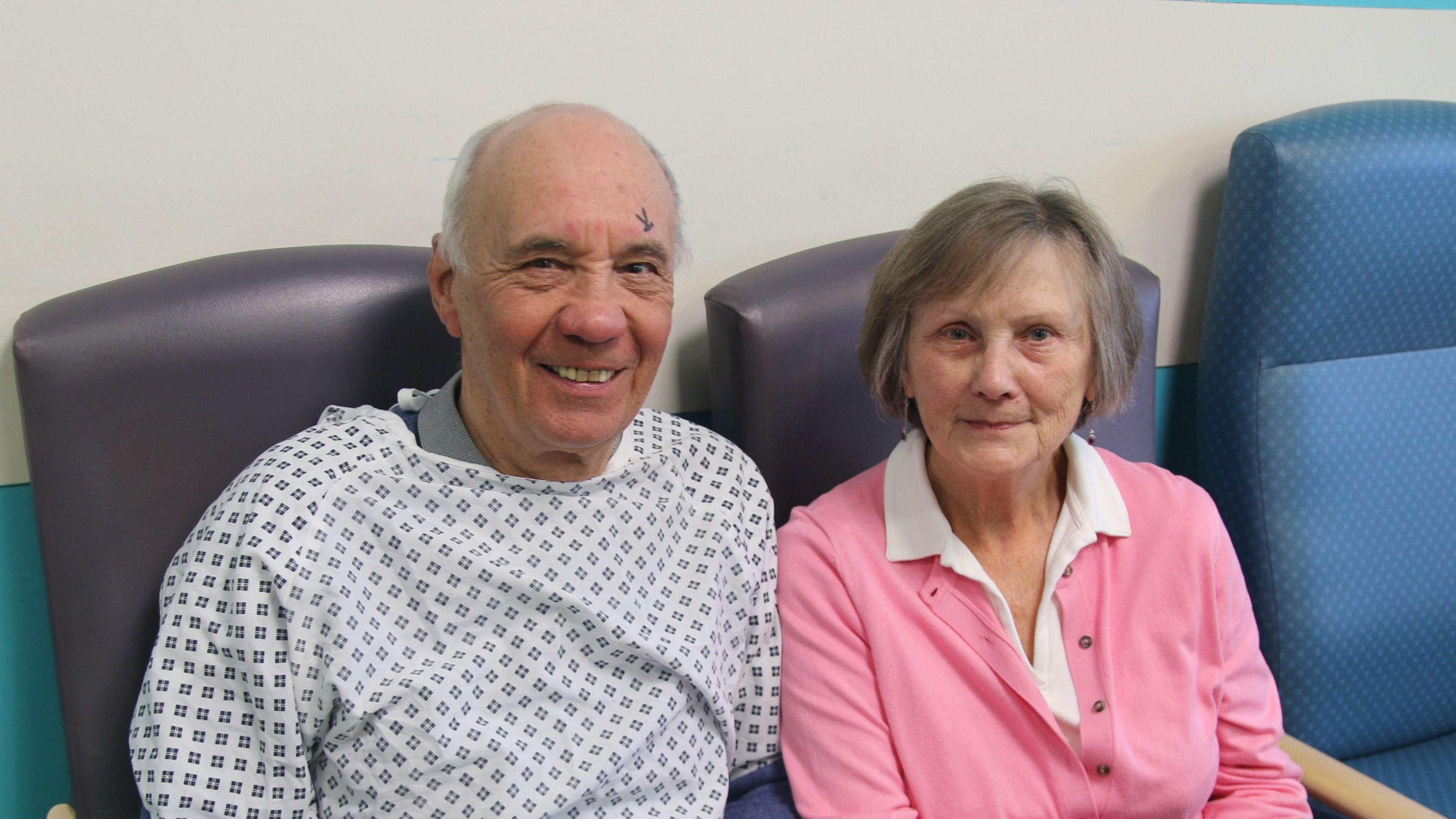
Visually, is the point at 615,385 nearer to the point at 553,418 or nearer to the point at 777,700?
the point at 553,418

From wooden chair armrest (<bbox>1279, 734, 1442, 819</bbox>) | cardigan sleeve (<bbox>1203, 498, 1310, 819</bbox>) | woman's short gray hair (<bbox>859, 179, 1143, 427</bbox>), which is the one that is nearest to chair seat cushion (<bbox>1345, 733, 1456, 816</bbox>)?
wooden chair armrest (<bbox>1279, 734, 1442, 819</bbox>)

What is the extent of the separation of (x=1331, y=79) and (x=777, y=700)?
1660mm

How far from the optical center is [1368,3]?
6.91 ft

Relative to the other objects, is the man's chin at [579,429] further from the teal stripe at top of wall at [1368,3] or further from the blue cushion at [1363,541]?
the teal stripe at top of wall at [1368,3]

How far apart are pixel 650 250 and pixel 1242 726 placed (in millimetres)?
964

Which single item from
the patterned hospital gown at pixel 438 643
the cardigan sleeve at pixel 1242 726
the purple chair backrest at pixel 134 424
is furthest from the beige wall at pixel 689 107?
the cardigan sleeve at pixel 1242 726

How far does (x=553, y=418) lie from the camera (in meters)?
1.21

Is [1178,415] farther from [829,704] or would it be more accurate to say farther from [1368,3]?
[829,704]

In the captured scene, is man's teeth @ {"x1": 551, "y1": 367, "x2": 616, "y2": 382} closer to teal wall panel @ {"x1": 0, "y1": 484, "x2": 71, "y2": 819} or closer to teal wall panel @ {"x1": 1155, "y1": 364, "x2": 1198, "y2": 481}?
teal wall panel @ {"x1": 0, "y1": 484, "x2": 71, "y2": 819}

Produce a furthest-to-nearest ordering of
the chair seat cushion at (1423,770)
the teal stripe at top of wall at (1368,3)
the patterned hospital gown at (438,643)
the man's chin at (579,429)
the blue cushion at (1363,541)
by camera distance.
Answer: the teal stripe at top of wall at (1368,3)
the blue cushion at (1363,541)
the chair seat cushion at (1423,770)
the man's chin at (579,429)
the patterned hospital gown at (438,643)

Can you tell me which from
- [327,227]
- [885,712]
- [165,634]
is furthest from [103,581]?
[885,712]

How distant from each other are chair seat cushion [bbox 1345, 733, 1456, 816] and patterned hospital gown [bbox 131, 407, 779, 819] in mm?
1161

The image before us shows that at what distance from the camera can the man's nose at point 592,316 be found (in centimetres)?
119

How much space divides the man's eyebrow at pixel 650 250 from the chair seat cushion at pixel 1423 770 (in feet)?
4.86
